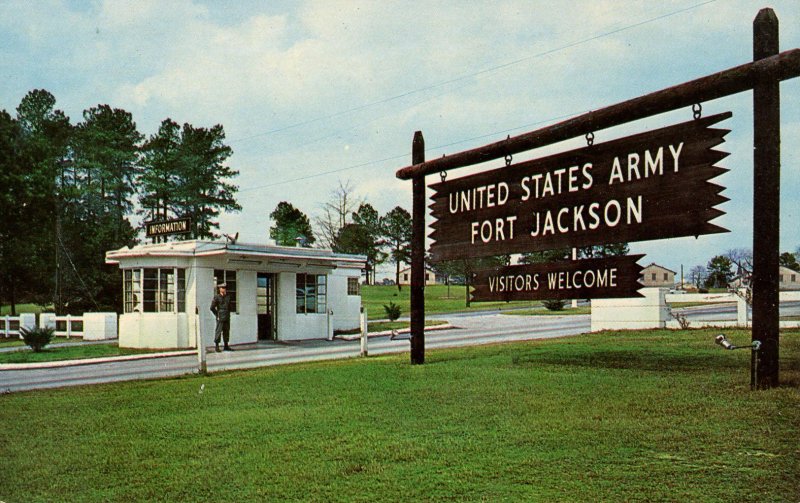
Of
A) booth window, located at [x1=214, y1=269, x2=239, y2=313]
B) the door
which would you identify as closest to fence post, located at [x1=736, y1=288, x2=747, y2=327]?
the door

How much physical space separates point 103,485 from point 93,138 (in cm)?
3540

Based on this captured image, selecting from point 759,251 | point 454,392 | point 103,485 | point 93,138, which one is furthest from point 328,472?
point 93,138

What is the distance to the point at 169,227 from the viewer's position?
25.0m

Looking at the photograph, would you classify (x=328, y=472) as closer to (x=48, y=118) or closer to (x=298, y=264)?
(x=298, y=264)

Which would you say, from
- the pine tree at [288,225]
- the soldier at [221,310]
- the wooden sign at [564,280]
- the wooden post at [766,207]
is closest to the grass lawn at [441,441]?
the wooden post at [766,207]

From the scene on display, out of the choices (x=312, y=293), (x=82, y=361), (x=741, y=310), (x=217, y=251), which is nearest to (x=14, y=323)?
(x=82, y=361)

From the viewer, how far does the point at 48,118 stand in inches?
1000

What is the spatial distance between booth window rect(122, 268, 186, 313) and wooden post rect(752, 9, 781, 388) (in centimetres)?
1985

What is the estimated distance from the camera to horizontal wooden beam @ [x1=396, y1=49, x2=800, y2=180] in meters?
5.57

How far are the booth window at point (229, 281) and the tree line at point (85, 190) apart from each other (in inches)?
304

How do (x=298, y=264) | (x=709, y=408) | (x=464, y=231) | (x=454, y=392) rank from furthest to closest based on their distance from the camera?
(x=298, y=264)
(x=464, y=231)
(x=454, y=392)
(x=709, y=408)

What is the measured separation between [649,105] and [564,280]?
194cm

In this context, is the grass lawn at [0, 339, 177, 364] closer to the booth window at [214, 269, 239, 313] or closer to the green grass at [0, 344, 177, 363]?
the green grass at [0, 344, 177, 363]

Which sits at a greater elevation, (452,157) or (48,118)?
(48,118)
